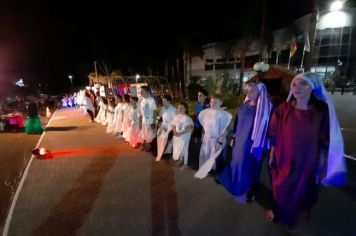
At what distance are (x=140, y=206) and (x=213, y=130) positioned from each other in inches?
80.0

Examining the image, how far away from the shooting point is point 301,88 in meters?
3.48

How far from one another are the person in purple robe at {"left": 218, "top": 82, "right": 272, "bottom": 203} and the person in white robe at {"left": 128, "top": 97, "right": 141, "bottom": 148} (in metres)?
4.36

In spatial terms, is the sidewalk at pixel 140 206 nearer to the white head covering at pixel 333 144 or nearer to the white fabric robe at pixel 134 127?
the white head covering at pixel 333 144

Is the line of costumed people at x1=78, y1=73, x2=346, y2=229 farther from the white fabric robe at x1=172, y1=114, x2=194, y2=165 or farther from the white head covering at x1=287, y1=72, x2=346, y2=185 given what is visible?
the white fabric robe at x1=172, y1=114, x2=194, y2=165

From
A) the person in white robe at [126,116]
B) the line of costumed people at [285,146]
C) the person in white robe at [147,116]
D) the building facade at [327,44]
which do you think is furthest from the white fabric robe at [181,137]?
the building facade at [327,44]

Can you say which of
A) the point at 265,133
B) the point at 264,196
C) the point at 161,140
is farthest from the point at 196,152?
the point at 265,133

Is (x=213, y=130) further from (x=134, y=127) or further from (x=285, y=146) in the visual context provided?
(x=134, y=127)

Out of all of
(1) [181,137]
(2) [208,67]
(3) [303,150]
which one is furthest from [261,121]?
(2) [208,67]

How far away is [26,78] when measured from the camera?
235ft

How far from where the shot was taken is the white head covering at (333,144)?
342 cm

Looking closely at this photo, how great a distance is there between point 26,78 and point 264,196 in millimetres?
79373

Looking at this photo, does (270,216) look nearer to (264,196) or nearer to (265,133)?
(264,196)

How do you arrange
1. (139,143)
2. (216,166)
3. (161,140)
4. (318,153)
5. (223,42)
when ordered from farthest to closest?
(223,42)
(139,143)
(161,140)
(216,166)
(318,153)

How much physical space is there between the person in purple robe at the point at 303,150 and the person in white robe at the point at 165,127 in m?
3.34
